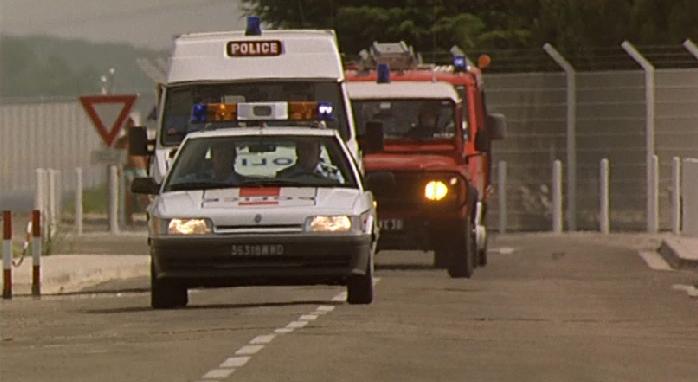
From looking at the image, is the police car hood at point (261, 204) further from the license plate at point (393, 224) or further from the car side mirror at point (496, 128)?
the car side mirror at point (496, 128)

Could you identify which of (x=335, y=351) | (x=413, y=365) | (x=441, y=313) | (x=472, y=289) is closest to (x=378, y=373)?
(x=413, y=365)

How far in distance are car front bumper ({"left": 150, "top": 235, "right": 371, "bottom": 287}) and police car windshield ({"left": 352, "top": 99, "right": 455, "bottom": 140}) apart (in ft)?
30.4

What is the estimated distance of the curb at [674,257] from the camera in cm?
3269

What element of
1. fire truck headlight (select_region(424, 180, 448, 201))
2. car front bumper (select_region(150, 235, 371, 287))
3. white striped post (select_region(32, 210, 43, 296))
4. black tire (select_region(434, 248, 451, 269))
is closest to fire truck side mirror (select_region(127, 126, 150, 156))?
white striped post (select_region(32, 210, 43, 296))

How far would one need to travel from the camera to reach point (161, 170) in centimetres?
2677

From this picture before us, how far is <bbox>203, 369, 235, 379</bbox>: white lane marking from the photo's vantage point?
15.1 meters

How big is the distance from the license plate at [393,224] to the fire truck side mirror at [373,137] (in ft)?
10.2

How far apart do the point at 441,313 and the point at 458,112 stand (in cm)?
959

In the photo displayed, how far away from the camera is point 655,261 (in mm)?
34562

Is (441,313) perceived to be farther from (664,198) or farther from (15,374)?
(664,198)

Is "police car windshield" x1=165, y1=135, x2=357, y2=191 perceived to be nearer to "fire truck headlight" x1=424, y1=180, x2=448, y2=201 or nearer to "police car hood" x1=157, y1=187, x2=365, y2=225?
"police car hood" x1=157, y1=187, x2=365, y2=225

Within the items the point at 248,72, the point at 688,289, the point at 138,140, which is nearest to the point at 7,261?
the point at 138,140

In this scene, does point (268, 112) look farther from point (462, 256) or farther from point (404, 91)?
point (404, 91)

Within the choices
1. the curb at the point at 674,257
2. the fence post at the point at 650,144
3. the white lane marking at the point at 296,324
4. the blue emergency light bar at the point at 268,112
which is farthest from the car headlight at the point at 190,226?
the fence post at the point at 650,144
